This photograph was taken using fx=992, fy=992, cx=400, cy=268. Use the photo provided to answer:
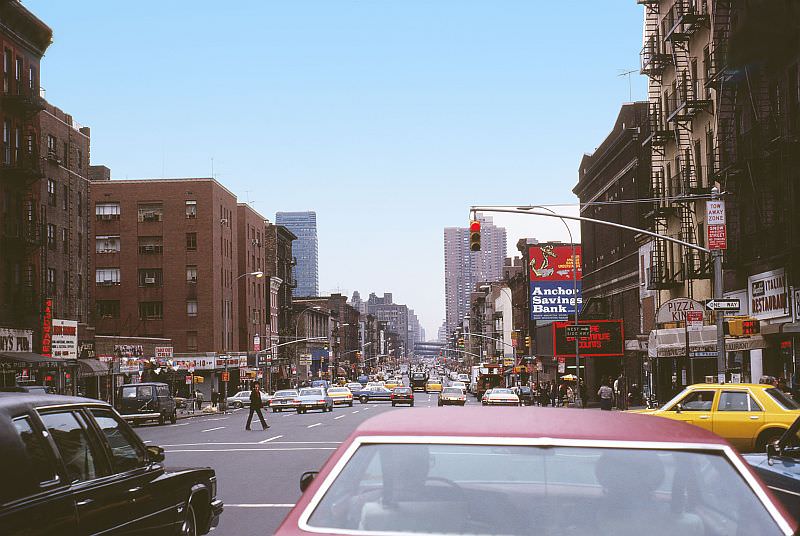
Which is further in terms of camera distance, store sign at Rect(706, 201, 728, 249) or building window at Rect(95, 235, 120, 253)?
building window at Rect(95, 235, 120, 253)

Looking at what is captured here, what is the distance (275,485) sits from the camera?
17.3 meters

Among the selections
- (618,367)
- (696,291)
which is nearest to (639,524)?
(696,291)

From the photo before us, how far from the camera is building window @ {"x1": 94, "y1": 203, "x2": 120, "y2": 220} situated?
94.0 metres

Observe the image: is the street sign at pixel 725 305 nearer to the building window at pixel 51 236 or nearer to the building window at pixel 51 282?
the building window at pixel 51 282

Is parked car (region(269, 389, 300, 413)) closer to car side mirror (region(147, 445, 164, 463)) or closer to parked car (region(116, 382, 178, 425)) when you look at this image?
parked car (region(116, 382, 178, 425))

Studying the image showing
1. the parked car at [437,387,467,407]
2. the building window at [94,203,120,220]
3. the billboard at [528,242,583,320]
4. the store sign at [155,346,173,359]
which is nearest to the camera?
the parked car at [437,387,467,407]

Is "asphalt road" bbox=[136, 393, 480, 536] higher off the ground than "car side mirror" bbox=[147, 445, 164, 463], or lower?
lower

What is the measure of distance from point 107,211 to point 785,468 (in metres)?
90.8

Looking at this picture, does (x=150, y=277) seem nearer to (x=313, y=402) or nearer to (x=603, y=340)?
(x=313, y=402)

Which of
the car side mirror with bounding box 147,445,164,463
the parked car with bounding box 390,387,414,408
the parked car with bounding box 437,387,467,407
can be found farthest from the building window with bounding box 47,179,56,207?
the car side mirror with bounding box 147,445,164,463

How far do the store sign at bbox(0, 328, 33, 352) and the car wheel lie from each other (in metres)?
41.5

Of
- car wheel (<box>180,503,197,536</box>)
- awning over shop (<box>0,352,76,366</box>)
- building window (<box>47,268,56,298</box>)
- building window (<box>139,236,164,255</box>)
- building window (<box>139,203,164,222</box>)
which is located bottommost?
car wheel (<box>180,503,197,536</box>)

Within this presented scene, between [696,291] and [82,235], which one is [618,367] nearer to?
[696,291]

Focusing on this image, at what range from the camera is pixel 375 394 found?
231ft
